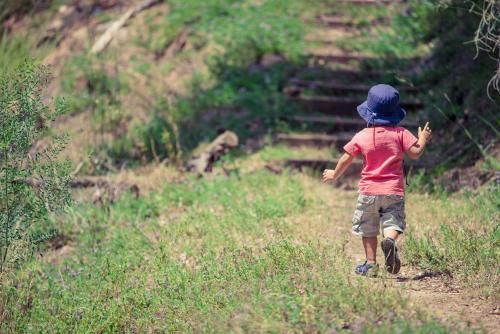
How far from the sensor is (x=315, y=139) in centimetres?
1030

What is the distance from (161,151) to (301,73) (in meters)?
2.70

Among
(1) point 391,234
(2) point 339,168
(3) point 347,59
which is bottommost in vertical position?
(3) point 347,59

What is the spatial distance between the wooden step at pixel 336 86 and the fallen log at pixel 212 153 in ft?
5.99

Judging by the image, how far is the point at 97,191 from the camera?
9.18 meters

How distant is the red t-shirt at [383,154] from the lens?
220 inches

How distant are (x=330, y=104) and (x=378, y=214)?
5712 millimetres

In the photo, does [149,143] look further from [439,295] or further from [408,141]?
[439,295]

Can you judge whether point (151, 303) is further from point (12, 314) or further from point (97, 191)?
point (97, 191)

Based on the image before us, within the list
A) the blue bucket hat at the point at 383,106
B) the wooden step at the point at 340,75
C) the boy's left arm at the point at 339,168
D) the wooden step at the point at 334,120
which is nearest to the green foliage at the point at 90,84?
the wooden step at the point at 334,120

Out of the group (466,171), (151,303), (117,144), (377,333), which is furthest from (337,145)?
(377,333)

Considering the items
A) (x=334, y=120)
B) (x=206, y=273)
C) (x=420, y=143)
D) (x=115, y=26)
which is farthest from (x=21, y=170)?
(x=115, y=26)

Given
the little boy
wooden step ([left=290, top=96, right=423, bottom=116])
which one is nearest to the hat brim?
the little boy

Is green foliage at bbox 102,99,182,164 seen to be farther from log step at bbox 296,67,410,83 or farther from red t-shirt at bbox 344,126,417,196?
red t-shirt at bbox 344,126,417,196

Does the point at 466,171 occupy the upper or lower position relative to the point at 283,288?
lower
